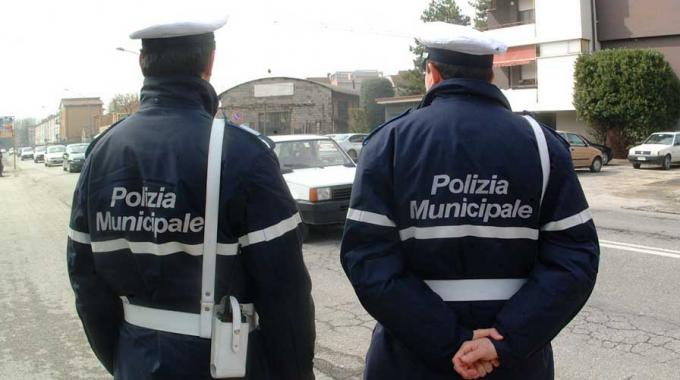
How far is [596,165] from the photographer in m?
25.0

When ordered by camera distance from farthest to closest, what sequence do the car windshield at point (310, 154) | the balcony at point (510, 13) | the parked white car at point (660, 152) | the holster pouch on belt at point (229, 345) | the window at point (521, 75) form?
1. the balcony at point (510, 13)
2. the window at point (521, 75)
3. the parked white car at point (660, 152)
4. the car windshield at point (310, 154)
5. the holster pouch on belt at point (229, 345)

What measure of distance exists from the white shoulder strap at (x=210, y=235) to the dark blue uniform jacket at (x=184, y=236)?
2 cm

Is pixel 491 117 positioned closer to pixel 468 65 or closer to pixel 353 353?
pixel 468 65

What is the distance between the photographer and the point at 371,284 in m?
2.04

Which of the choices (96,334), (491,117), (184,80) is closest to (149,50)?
(184,80)

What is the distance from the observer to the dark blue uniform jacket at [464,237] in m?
2.03

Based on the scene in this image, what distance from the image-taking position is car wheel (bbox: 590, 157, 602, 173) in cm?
2489

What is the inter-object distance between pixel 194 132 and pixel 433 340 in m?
1.00

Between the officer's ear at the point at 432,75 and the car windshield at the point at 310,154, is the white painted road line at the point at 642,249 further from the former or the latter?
the officer's ear at the point at 432,75

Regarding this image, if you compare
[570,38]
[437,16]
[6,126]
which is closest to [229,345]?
[570,38]

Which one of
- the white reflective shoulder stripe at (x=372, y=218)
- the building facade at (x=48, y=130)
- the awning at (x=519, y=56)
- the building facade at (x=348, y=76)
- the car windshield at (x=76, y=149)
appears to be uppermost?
the building facade at (x=348, y=76)

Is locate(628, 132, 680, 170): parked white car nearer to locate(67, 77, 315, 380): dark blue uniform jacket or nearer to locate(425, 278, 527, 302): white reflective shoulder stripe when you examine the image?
locate(425, 278, 527, 302): white reflective shoulder stripe

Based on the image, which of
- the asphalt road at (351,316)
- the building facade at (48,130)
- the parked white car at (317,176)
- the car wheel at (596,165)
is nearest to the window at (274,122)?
the car wheel at (596,165)

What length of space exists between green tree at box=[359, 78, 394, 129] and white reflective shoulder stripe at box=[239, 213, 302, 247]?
5346cm
